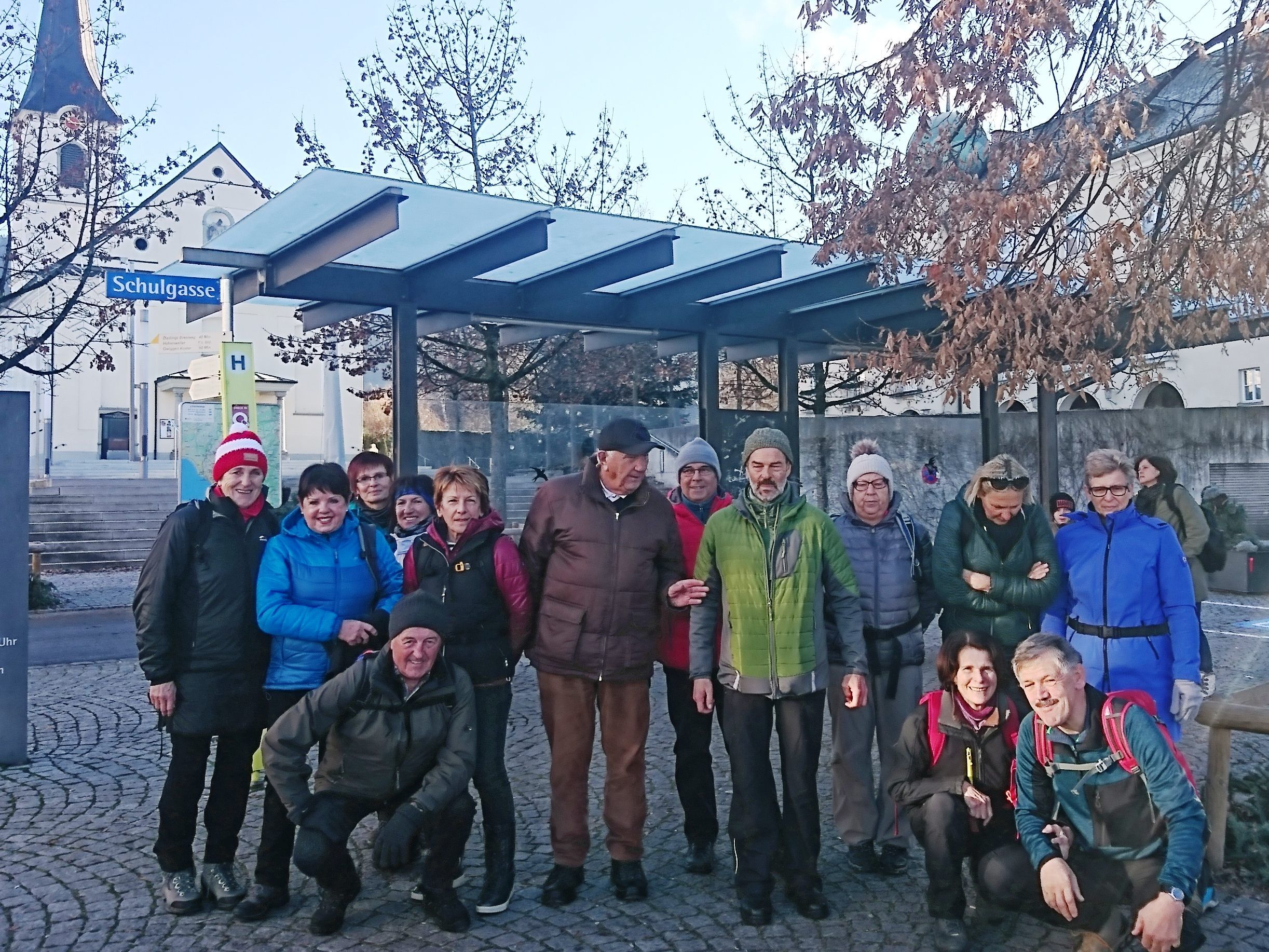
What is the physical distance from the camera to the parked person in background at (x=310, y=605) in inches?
160

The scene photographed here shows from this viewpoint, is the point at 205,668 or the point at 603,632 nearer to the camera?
the point at 205,668

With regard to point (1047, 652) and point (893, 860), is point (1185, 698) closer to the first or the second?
point (1047, 652)

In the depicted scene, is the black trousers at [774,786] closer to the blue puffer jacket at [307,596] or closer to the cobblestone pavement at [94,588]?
the blue puffer jacket at [307,596]

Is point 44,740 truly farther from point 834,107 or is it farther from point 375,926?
point 834,107

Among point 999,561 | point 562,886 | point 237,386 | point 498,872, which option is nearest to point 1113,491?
point 999,561

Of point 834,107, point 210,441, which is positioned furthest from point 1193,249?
point 210,441

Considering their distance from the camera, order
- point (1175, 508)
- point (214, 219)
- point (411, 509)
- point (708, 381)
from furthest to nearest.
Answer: point (214, 219)
point (708, 381)
point (1175, 508)
point (411, 509)

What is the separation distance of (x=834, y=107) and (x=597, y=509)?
9.50 ft

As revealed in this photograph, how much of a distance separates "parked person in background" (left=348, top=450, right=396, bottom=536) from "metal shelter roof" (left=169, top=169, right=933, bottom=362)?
2.41 metres

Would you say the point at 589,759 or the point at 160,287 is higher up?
the point at 160,287

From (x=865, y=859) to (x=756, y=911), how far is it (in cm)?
72

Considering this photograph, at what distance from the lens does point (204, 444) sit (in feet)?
21.2

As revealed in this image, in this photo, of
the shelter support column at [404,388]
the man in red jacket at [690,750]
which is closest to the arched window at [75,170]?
the shelter support column at [404,388]

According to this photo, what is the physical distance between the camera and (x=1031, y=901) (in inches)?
143
